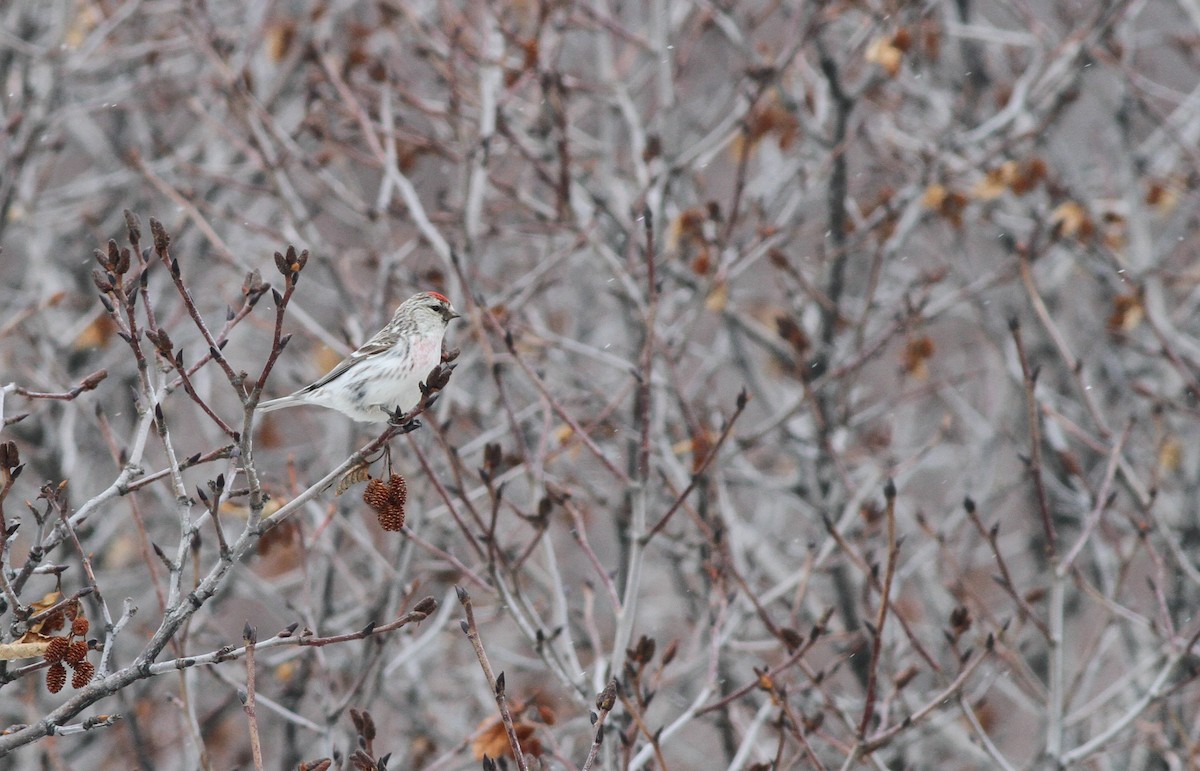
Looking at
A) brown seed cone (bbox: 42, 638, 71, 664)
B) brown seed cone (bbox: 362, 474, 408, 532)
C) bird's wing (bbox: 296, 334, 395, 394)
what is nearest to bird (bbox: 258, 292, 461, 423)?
bird's wing (bbox: 296, 334, 395, 394)

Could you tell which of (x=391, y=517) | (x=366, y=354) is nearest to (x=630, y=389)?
(x=366, y=354)

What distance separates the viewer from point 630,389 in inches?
219

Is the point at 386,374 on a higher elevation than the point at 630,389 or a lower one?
lower

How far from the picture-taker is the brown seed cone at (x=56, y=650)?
2.35 meters

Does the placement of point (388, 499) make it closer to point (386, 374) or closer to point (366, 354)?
point (386, 374)

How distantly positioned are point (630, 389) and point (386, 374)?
2.88 meters

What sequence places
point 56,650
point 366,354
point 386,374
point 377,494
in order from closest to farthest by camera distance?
point 56,650
point 377,494
point 386,374
point 366,354

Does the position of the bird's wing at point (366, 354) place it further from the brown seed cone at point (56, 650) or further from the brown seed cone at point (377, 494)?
the brown seed cone at point (56, 650)

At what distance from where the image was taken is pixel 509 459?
4.97 meters

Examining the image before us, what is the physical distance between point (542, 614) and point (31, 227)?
13.2 feet

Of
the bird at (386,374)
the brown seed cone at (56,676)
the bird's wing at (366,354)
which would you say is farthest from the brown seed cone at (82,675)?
the bird's wing at (366,354)

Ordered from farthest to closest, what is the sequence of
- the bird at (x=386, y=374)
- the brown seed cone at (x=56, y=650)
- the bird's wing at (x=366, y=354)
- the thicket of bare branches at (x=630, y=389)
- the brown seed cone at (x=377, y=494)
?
the thicket of bare branches at (x=630, y=389)
the bird's wing at (x=366, y=354)
the bird at (x=386, y=374)
the brown seed cone at (x=377, y=494)
the brown seed cone at (x=56, y=650)

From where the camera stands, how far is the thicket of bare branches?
12.7ft

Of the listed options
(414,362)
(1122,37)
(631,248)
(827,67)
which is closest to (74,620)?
(414,362)
